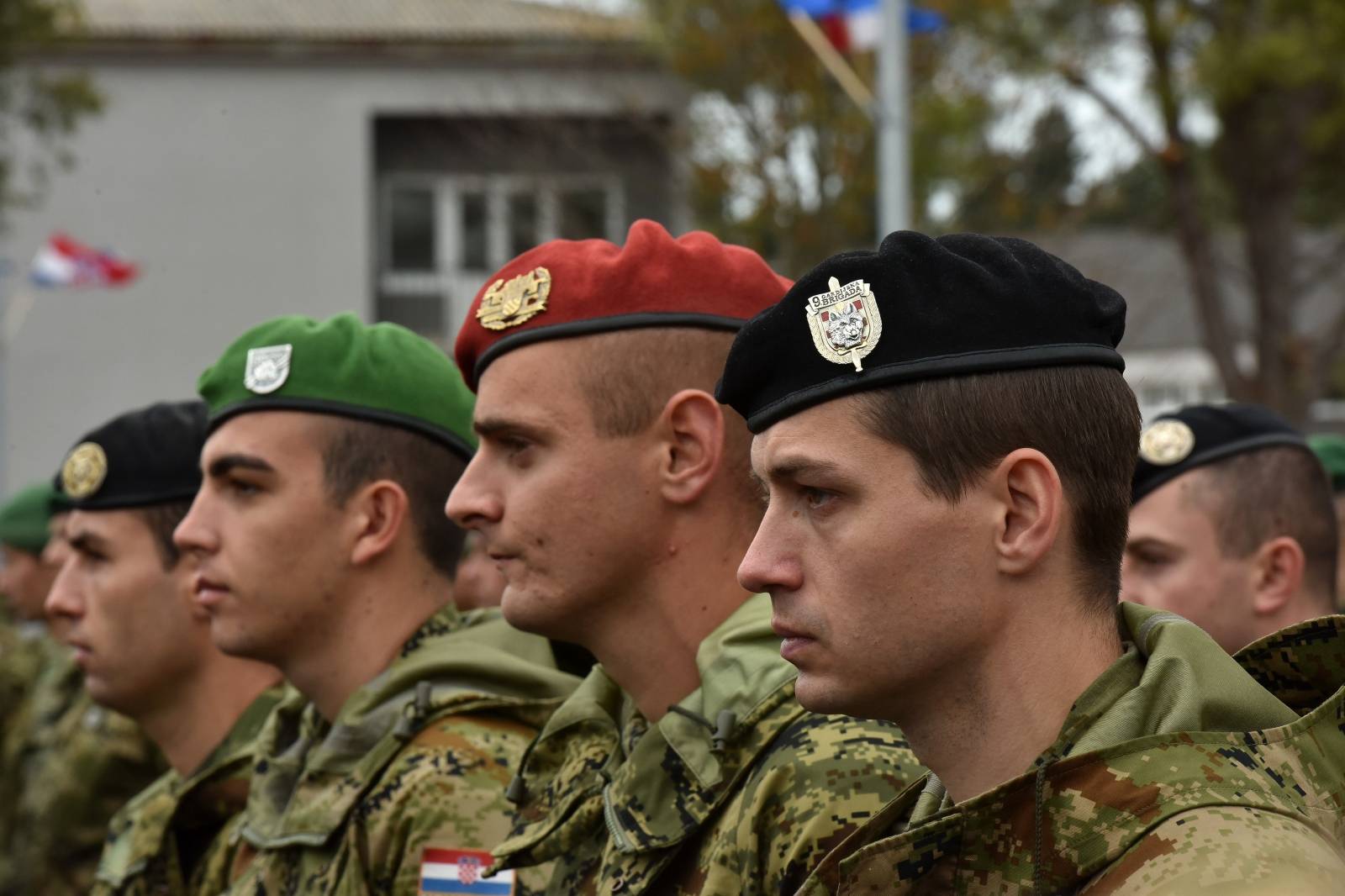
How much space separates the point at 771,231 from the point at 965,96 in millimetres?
2147

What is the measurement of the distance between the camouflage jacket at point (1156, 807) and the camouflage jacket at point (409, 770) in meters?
1.66

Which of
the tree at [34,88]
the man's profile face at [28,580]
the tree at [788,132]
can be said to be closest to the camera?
the man's profile face at [28,580]

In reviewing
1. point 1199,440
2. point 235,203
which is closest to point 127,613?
point 1199,440

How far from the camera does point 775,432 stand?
2609 millimetres

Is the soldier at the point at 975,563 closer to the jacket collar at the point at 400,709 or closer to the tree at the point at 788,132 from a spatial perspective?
the jacket collar at the point at 400,709

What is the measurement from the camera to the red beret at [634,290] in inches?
144

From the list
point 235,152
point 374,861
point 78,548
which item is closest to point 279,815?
point 374,861

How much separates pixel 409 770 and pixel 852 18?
9.40m

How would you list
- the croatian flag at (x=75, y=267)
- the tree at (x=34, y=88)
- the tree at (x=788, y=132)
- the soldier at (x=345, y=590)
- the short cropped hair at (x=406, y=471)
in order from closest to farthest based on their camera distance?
the soldier at (x=345, y=590), the short cropped hair at (x=406, y=471), the tree at (x=788, y=132), the tree at (x=34, y=88), the croatian flag at (x=75, y=267)

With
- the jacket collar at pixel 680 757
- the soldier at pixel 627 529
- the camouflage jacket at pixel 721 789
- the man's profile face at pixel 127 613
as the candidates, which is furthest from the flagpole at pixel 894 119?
the camouflage jacket at pixel 721 789

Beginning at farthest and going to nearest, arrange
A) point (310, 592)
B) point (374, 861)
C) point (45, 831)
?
point (45, 831), point (310, 592), point (374, 861)

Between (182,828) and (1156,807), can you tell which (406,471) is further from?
(1156,807)

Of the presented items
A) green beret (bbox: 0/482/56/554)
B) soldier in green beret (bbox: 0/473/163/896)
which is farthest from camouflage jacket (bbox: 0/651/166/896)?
green beret (bbox: 0/482/56/554)

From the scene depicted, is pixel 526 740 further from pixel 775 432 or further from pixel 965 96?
pixel 965 96
